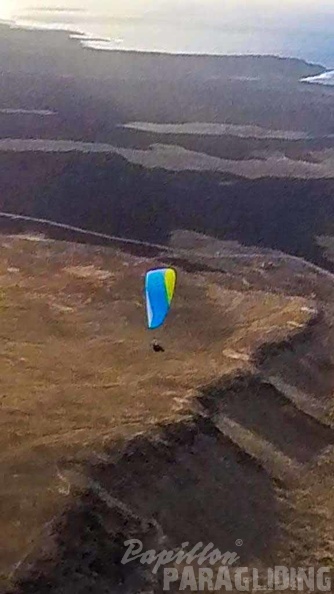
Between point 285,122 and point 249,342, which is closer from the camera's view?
point 249,342

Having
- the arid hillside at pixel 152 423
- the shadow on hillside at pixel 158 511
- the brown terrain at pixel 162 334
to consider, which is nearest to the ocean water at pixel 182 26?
the brown terrain at pixel 162 334

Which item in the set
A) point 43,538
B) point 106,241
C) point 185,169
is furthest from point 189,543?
point 185,169

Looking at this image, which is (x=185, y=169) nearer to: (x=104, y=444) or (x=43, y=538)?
(x=104, y=444)

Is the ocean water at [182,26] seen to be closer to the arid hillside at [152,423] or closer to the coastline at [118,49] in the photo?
the coastline at [118,49]

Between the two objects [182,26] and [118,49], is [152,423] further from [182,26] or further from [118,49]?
[182,26]

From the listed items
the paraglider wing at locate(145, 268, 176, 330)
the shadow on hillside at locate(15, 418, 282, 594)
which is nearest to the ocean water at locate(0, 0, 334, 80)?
the paraglider wing at locate(145, 268, 176, 330)

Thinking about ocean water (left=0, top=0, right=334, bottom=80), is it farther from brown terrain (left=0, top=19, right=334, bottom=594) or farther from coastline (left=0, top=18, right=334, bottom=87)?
brown terrain (left=0, top=19, right=334, bottom=594)
